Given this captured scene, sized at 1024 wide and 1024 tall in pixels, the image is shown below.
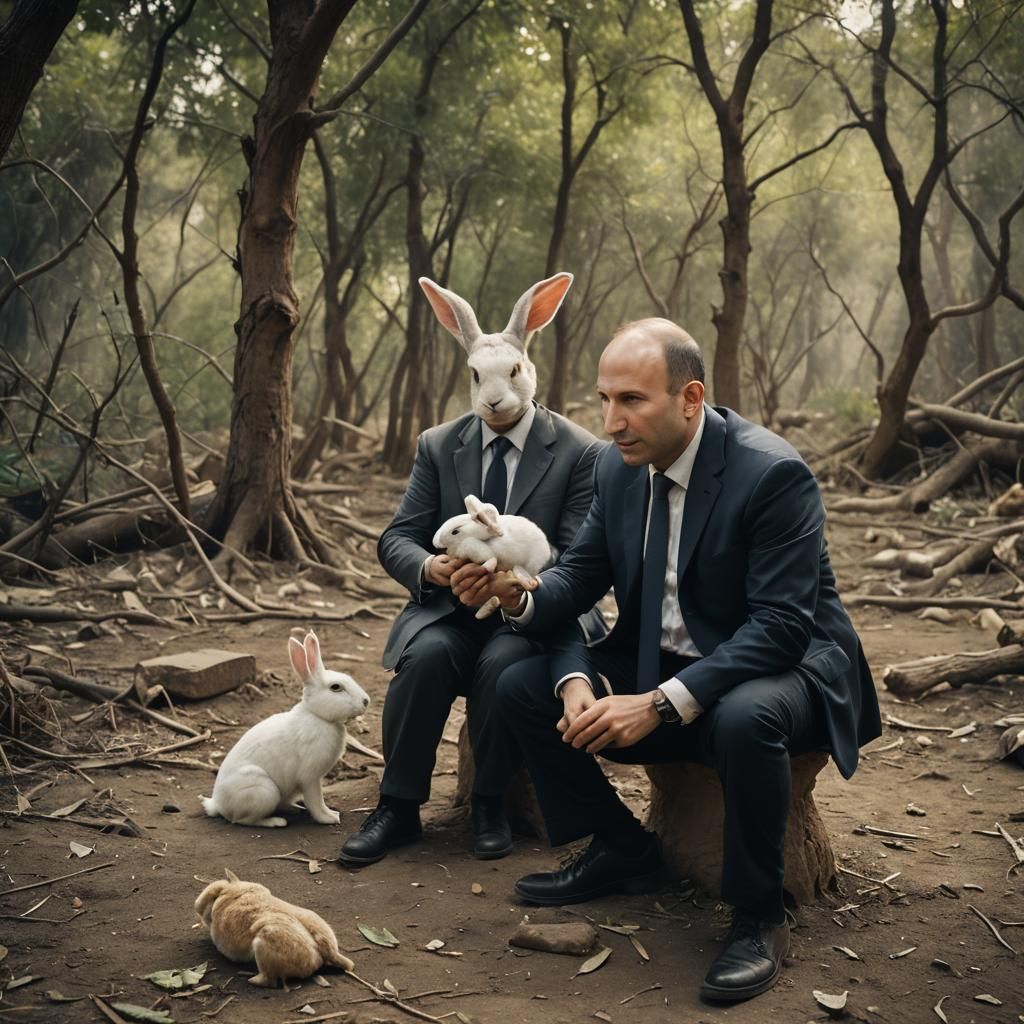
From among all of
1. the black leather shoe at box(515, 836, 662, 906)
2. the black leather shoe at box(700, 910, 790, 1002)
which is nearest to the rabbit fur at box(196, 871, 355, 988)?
the black leather shoe at box(515, 836, 662, 906)

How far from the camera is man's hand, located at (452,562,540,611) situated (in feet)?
13.2

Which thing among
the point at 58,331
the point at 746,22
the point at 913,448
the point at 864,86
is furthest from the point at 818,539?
the point at 58,331

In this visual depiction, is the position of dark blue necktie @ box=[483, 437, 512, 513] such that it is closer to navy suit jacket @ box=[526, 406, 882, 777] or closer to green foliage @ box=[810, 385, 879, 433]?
navy suit jacket @ box=[526, 406, 882, 777]

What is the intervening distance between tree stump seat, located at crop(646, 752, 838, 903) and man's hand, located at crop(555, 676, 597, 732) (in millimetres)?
487

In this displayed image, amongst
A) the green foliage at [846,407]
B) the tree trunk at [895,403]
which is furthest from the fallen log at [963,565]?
the green foliage at [846,407]

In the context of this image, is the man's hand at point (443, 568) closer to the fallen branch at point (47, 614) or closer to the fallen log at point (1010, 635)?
the fallen branch at point (47, 614)

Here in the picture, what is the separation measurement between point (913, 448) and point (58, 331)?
17.0m

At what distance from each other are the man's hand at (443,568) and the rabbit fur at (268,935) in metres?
1.26

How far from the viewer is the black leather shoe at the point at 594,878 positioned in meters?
3.84

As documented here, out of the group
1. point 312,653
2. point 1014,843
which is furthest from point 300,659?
point 1014,843

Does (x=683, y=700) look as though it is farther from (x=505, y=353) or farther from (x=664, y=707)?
(x=505, y=353)

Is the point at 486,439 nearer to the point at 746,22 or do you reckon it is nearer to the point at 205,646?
the point at 205,646

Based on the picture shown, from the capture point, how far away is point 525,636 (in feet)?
14.0

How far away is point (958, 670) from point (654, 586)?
3.38m
